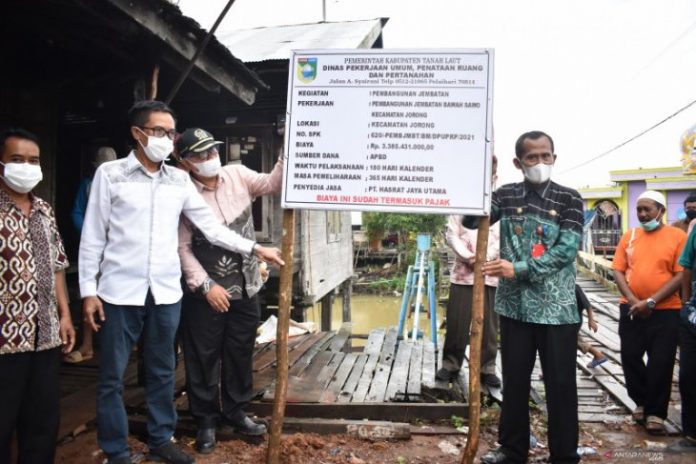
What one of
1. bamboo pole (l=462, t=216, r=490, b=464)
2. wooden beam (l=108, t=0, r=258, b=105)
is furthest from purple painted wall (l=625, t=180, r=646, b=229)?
bamboo pole (l=462, t=216, r=490, b=464)

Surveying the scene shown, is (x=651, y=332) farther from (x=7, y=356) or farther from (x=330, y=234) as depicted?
(x=330, y=234)

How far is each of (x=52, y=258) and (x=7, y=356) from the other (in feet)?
1.61

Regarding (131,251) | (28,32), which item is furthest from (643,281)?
(28,32)

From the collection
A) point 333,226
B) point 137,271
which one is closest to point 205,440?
point 137,271

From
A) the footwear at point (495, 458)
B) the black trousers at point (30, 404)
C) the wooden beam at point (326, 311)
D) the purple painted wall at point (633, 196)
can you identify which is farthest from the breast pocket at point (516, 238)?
the purple painted wall at point (633, 196)

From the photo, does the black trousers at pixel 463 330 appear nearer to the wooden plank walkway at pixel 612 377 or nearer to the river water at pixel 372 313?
the wooden plank walkway at pixel 612 377

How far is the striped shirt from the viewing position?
8.93ft

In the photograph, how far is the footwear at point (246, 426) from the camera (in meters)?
3.14

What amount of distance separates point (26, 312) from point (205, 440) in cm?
138

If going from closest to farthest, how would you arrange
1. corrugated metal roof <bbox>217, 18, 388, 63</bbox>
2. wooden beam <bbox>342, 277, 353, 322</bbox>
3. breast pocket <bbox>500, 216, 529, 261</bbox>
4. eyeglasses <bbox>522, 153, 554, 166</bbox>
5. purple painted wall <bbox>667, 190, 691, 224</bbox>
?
eyeglasses <bbox>522, 153, 554, 166</bbox> < breast pocket <bbox>500, 216, 529, 261</bbox> < corrugated metal roof <bbox>217, 18, 388, 63</bbox> < wooden beam <bbox>342, 277, 353, 322</bbox> < purple painted wall <bbox>667, 190, 691, 224</bbox>

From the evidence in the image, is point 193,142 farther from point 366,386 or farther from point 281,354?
point 366,386

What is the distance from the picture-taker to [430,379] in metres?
4.36

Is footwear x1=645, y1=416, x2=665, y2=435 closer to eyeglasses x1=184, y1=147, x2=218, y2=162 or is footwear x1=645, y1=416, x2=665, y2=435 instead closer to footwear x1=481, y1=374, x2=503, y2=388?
footwear x1=481, y1=374, x2=503, y2=388

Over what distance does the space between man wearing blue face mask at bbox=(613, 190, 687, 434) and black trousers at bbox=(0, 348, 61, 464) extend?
3974 millimetres
